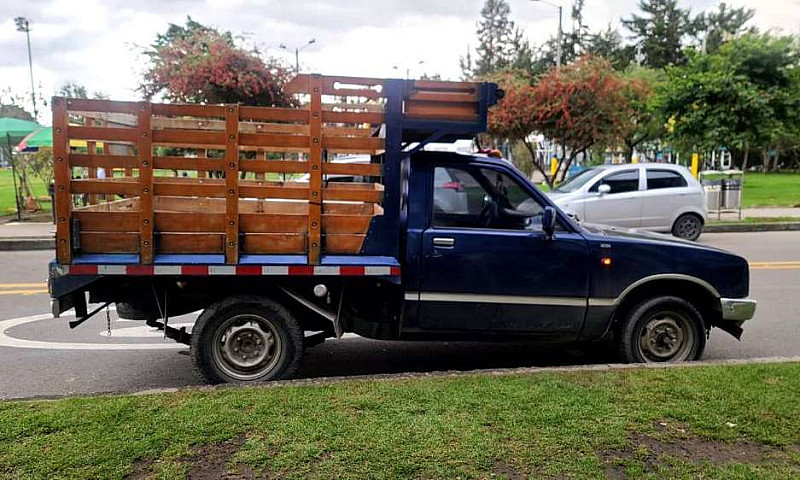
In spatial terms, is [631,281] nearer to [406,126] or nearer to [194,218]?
[406,126]

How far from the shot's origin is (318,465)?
3.34 meters

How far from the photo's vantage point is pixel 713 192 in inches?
685

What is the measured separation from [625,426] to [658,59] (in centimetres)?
6031

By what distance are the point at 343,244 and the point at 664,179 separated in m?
10.5

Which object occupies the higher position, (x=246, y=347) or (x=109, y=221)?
(x=109, y=221)

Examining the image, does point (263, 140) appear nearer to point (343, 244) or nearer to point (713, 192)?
point (343, 244)

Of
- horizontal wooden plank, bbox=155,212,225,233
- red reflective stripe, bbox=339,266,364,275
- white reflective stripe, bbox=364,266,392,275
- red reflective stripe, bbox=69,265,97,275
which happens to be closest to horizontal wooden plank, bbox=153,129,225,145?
horizontal wooden plank, bbox=155,212,225,233

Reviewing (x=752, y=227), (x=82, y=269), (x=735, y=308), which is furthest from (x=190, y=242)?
(x=752, y=227)

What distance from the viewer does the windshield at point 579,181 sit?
13.0 metres

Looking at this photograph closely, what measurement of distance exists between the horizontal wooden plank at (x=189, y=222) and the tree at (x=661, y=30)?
5935 cm

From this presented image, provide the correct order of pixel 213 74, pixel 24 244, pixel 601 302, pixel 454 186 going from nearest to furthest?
pixel 454 186 < pixel 601 302 < pixel 24 244 < pixel 213 74

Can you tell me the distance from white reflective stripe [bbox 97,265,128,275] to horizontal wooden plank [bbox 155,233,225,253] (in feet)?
0.87

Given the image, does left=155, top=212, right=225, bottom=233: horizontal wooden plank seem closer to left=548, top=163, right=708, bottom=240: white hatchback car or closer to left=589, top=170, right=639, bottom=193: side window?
left=548, top=163, right=708, bottom=240: white hatchback car

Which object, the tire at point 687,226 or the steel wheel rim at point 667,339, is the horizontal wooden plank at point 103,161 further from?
the tire at point 687,226
